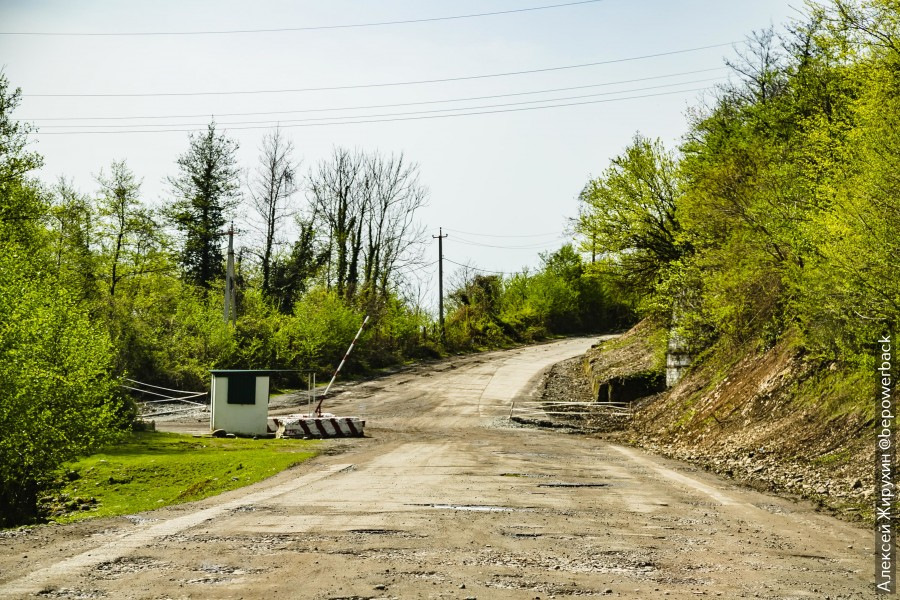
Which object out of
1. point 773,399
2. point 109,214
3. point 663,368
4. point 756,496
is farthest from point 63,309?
point 109,214

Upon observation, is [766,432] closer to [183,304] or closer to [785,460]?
[785,460]

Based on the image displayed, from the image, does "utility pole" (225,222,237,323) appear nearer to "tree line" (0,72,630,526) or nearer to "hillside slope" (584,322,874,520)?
"tree line" (0,72,630,526)

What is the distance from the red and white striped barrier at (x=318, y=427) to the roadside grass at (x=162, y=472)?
870 mm

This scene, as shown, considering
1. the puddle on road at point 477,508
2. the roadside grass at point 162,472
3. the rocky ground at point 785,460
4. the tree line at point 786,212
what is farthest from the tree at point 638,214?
the puddle on road at point 477,508

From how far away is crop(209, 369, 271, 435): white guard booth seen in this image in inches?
1057

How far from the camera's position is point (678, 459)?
20.6 m

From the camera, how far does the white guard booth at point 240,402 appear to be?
2684 centimetres

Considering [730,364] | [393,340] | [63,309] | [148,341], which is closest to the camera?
[63,309]

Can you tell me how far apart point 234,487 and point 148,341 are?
24.3m

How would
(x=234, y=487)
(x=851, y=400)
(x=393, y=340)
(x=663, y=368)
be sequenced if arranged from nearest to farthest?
(x=234, y=487), (x=851, y=400), (x=663, y=368), (x=393, y=340)

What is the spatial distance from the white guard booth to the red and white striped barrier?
148cm

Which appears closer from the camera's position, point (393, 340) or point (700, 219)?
point (700, 219)

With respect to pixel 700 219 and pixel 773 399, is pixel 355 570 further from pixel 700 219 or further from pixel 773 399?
pixel 700 219

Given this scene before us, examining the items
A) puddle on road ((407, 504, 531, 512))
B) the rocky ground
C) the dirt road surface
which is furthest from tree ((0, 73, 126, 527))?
the rocky ground
